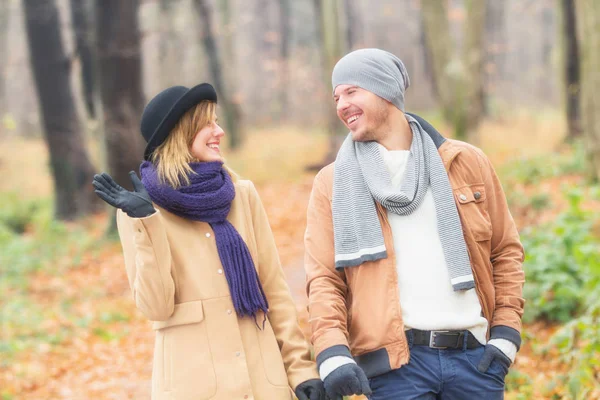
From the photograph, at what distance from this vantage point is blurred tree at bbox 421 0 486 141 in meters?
16.2

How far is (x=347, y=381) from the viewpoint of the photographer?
2934 mm

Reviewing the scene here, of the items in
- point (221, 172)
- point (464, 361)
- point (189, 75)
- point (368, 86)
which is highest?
point (189, 75)

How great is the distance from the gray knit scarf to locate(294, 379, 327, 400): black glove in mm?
554

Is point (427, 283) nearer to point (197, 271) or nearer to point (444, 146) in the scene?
point (444, 146)

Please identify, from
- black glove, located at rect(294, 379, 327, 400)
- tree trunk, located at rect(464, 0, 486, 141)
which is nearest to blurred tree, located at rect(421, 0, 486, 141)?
tree trunk, located at rect(464, 0, 486, 141)

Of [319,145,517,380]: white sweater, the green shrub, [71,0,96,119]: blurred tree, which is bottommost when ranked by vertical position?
the green shrub

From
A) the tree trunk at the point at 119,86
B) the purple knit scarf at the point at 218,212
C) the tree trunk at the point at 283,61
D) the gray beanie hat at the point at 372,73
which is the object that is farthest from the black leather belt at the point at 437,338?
the tree trunk at the point at 283,61

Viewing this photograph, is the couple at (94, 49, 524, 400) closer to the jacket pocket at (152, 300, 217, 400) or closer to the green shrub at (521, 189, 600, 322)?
the jacket pocket at (152, 300, 217, 400)

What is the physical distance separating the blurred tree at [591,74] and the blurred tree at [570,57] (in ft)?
15.0

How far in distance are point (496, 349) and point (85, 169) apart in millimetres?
15153

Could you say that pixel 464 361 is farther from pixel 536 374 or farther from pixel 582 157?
pixel 582 157

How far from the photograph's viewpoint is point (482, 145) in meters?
16.8

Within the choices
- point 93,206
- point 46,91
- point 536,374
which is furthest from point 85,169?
point 536,374

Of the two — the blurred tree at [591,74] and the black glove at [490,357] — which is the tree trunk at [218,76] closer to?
the blurred tree at [591,74]
